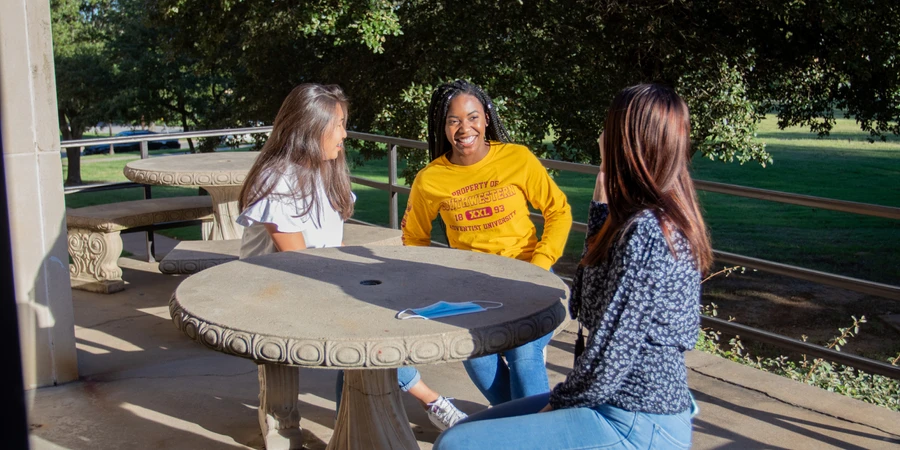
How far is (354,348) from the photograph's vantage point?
7.14 feet

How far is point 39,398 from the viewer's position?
3934 millimetres

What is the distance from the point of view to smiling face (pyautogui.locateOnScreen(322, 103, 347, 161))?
3398mm

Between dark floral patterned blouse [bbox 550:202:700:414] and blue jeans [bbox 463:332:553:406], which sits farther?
blue jeans [bbox 463:332:553:406]

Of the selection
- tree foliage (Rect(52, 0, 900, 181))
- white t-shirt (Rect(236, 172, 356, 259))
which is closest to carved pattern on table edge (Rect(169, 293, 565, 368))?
white t-shirt (Rect(236, 172, 356, 259))

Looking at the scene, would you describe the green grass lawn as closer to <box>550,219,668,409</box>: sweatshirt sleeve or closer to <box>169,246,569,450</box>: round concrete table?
<box>169,246,569,450</box>: round concrete table

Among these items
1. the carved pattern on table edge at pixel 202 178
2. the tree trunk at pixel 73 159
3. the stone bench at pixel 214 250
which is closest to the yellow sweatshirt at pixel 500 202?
the stone bench at pixel 214 250

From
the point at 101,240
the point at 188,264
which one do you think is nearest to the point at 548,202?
the point at 188,264

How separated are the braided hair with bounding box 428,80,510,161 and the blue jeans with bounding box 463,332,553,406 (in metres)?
0.92

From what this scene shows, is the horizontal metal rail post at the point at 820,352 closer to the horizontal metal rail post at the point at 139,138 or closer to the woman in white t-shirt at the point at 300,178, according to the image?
the woman in white t-shirt at the point at 300,178

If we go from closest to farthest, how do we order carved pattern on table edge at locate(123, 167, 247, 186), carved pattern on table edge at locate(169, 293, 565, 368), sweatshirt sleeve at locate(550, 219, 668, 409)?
sweatshirt sleeve at locate(550, 219, 668, 409), carved pattern on table edge at locate(169, 293, 565, 368), carved pattern on table edge at locate(123, 167, 247, 186)

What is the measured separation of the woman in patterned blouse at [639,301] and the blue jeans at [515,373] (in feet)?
2.86

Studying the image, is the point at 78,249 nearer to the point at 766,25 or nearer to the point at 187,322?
the point at 187,322

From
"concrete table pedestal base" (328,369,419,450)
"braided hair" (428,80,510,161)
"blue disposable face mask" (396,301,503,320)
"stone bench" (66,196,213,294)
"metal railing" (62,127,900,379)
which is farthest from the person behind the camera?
"stone bench" (66,196,213,294)

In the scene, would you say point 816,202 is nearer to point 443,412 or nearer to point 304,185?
point 443,412
